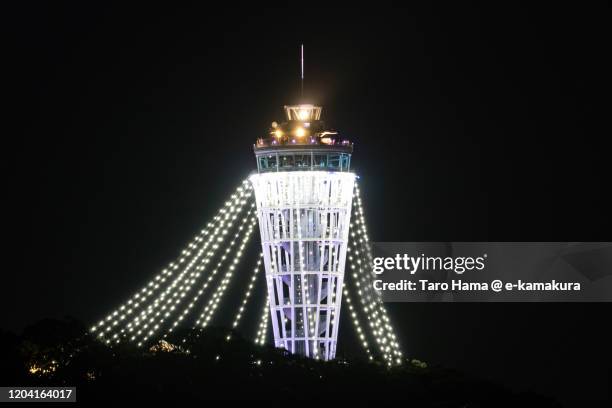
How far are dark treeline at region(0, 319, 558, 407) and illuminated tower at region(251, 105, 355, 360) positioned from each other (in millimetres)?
3642

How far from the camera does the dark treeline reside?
81625mm

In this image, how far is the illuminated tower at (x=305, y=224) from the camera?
9212 cm

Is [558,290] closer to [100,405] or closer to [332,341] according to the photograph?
[332,341]

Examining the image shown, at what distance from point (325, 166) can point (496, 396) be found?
11.8 metres

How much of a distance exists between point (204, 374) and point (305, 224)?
11028 millimetres

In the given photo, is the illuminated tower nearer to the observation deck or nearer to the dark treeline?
the observation deck

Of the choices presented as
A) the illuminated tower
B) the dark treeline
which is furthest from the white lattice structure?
the dark treeline

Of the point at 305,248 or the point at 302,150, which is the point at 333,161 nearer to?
the point at 302,150

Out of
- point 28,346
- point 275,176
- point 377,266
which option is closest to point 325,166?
point 275,176

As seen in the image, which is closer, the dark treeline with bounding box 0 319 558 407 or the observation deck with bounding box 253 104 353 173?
the dark treeline with bounding box 0 319 558 407

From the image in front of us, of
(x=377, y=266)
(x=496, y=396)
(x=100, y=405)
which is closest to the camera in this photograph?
(x=100, y=405)

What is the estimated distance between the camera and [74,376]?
8206cm

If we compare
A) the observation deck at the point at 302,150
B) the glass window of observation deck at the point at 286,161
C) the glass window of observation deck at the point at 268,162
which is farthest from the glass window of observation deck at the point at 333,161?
the glass window of observation deck at the point at 268,162

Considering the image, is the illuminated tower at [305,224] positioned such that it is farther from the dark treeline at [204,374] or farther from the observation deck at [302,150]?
the dark treeline at [204,374]
